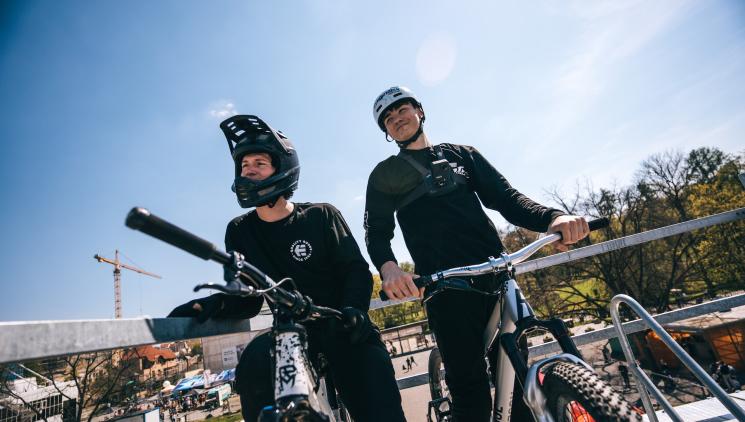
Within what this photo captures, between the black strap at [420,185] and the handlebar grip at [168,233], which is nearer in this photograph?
the handlebar grip at [168,233]

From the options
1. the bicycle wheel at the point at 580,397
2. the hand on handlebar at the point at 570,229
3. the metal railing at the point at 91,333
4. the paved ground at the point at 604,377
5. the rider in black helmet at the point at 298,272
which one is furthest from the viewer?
the paved ground at the point at 604,377

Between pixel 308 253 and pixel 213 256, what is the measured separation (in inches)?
50.5

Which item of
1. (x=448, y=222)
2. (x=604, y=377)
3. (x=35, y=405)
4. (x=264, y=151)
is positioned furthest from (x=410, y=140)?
(x=35, y=405)

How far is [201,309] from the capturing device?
177 centimetres

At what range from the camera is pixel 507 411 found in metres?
1.95

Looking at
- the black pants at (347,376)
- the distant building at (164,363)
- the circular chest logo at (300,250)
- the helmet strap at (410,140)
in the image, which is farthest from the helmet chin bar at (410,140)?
the distant building at (164,363)

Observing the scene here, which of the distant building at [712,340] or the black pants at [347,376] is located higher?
the black pants at [347,376]

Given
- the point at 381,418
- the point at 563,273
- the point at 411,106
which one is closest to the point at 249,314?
the point at 381,418

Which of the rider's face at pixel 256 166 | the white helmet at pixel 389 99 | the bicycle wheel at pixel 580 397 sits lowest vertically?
the bicycle wheel at pixel 580 397

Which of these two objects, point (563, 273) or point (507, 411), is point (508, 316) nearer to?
point (507, 411)

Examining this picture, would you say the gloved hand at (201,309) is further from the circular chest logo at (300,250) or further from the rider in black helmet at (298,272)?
the circular chest logo at (300,250)

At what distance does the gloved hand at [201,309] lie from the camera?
1684 millimetres

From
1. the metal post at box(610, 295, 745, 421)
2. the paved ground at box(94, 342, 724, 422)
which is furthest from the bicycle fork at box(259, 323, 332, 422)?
the paved ground at box(94, 342, 724, 422)

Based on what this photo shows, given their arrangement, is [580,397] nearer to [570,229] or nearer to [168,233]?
[570,229]
